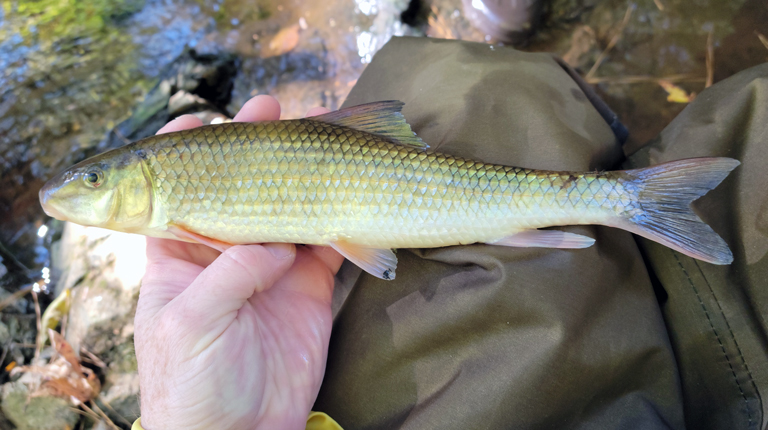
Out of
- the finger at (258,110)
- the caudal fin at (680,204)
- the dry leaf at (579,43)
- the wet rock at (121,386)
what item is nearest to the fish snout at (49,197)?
the finger at (258,110)

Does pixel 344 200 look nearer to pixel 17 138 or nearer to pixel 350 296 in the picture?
pixel 350 296

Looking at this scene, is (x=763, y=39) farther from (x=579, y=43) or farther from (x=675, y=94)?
(x=579, y=43)

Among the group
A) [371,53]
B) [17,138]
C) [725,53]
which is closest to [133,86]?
[17,138]

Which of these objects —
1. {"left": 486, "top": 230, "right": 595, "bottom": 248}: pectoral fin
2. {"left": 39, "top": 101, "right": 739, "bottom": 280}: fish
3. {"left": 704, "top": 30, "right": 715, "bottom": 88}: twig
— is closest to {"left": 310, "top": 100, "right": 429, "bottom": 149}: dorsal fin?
{"left": 39, "top": 101, "right": 739, "bottom": 280}: fish

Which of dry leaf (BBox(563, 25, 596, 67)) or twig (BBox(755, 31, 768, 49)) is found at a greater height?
twig (BBox(755, 31, 768, 49))

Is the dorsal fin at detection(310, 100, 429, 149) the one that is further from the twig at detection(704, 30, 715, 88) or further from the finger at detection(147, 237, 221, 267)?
the twig at detection(704, 30, 715, 88)
